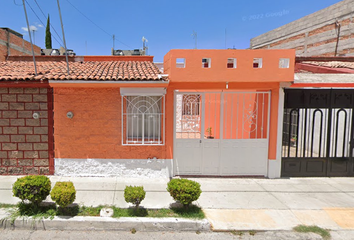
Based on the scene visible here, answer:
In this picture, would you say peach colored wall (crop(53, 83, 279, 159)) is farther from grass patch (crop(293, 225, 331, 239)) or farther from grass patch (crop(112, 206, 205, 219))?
grass patch (crop(293, 225, 331, 239))

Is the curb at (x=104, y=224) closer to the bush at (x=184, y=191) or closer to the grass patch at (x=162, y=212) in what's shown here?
the grass patch at (x=162, y=212)

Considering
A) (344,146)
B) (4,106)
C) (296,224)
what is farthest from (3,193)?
(344,146)

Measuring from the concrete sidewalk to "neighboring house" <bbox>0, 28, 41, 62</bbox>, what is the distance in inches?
306

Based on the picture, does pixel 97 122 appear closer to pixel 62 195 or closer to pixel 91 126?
pixel 91 126

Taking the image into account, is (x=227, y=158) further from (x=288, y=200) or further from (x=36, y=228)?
(x=36, y=228)

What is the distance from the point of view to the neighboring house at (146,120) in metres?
6.54

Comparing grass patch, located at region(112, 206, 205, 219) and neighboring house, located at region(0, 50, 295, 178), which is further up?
neighboring house, located at region(0, 50, 295, 178)

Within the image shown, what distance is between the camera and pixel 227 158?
706cm

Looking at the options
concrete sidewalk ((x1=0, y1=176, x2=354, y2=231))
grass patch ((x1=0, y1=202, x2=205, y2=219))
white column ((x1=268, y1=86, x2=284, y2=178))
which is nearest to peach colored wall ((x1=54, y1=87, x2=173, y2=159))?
concrete sidewalk ((x1=0, y1=176, x2=354, y2=231))

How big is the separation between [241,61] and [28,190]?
5.82 metres

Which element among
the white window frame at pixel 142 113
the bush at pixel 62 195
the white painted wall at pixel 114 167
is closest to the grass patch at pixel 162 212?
the bush at pixel 62 195

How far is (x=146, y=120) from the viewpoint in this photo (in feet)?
23.2

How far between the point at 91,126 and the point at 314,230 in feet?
19.1

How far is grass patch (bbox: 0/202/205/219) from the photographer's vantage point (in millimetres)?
4535
